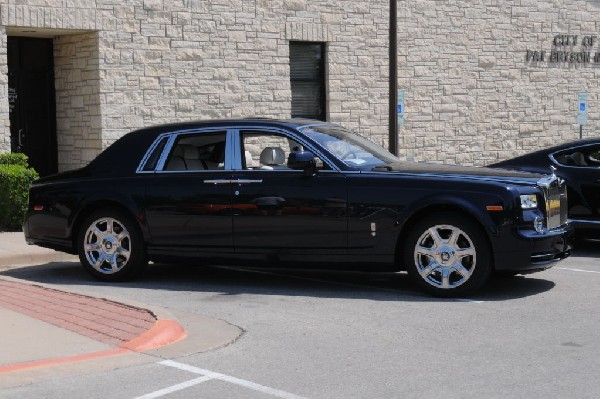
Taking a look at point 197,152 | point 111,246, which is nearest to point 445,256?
point 197,152

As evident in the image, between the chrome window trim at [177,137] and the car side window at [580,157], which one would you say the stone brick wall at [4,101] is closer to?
the chrome window trim at [177,137]

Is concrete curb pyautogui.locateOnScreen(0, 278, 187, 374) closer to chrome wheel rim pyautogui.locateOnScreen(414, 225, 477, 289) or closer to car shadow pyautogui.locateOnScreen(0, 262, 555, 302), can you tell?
car shadow pyautogui.locateOnScreen(0, 262, 555, 302)

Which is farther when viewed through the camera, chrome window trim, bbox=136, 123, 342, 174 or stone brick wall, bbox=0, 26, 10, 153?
stone brick wall, bbox=0, 26, 10, 153

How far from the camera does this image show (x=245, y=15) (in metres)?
18.2

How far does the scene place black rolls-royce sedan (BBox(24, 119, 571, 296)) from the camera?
30.0 feet

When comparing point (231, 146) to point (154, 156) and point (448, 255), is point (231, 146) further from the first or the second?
point (448, 255)

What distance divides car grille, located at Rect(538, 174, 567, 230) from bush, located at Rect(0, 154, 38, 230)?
25.5ft

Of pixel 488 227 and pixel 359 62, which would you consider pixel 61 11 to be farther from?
pixel 488 227

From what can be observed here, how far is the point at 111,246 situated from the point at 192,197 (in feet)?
3.51

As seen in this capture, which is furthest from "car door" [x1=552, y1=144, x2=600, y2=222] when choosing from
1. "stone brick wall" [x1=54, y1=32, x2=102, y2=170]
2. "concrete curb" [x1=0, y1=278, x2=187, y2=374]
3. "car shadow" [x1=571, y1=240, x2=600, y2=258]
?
"stone brick wall" [x1=54, y1=32, x2=102, y2=170]

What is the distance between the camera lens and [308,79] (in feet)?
64.1

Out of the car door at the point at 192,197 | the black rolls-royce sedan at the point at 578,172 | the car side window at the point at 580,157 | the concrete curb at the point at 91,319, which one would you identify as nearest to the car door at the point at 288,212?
the car door at the point at 192,197

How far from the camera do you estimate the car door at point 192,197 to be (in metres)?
Answer: 9.96

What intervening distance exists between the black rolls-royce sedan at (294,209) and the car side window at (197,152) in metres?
0.01
